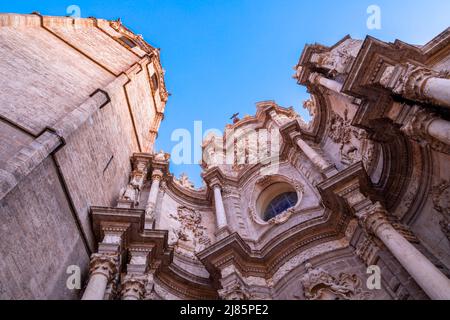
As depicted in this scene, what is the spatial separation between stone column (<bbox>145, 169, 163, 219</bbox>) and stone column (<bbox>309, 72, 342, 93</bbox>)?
7.51 m

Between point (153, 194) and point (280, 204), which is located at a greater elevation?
point (153, 194)

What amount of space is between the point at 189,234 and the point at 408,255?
772 cm

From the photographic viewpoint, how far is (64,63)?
14.8 m

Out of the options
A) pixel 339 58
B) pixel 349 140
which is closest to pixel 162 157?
pixel 349 140

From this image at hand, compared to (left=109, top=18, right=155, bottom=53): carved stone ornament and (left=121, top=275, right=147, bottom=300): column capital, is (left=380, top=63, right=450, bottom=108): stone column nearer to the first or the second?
(left=121, top=275, right=147, bottom=300): column capital

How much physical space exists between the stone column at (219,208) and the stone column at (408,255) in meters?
4.79

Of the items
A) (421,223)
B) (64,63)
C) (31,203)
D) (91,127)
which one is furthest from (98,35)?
(421,223)

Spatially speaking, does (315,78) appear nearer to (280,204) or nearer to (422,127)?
(280,204)

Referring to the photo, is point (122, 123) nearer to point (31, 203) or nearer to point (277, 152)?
point (277, 152)

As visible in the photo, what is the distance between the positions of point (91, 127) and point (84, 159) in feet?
4.46

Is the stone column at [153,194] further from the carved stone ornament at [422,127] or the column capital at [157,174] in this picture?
the carved stone ornament at [422,127]

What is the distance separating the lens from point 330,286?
971 centimetres

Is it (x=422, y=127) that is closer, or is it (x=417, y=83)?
(x=417, y=83)

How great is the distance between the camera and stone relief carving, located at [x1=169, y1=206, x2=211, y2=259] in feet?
42.3
